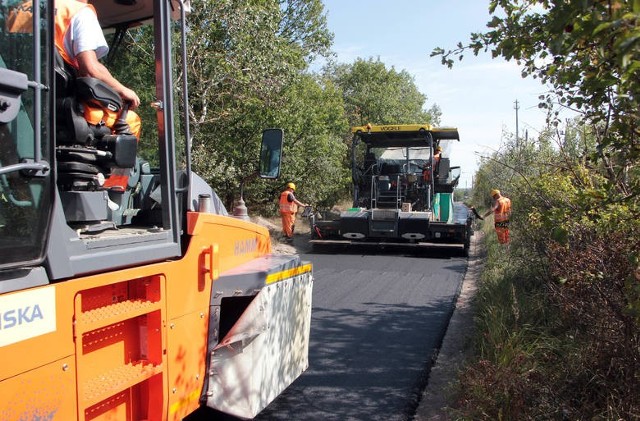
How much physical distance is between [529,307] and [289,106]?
1092 cm

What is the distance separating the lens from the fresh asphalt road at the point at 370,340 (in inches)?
165

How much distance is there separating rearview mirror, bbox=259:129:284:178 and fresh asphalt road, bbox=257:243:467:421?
179cm

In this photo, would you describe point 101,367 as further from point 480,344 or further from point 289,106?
point 289,106

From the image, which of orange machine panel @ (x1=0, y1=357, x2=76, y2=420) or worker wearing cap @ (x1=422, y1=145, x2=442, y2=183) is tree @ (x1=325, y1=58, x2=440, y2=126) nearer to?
worker wearing cap @ (x1=422, y1=145, x2=442, y2=183)

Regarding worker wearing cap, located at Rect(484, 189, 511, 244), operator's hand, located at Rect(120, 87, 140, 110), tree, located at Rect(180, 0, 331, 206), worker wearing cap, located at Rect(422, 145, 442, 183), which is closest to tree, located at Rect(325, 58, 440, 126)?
tree, located at Rect(180, 0, 331, 206)

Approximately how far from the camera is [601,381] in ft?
10.7

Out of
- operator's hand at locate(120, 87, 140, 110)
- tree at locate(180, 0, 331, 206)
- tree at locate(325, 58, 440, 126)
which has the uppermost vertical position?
tree at locate(325, 58, 440, 126)

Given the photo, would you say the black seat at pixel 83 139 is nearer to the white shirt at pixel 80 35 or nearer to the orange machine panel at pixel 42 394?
the white shirt at pixel 80 35

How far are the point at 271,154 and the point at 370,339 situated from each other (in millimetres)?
2917

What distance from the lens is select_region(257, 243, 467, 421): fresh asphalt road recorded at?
13.9 ft

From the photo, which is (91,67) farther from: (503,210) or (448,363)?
(503,210)

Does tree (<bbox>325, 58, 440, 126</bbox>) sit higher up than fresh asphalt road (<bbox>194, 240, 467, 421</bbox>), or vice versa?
tree (<bbox>325, 58, 440, 126</bbox>)

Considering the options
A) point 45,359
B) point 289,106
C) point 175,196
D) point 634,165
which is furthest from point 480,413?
point 289,106

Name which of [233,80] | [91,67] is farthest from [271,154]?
[233,80]
